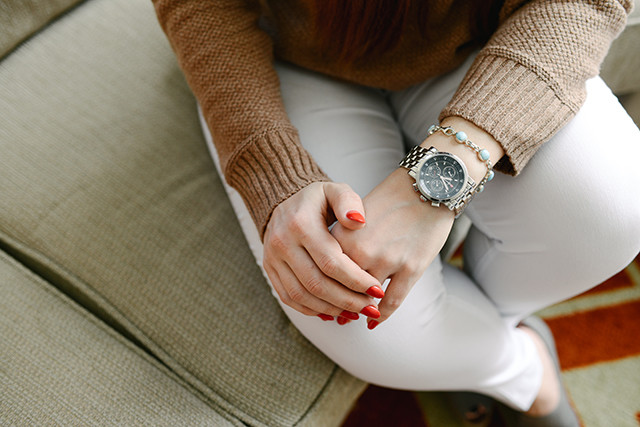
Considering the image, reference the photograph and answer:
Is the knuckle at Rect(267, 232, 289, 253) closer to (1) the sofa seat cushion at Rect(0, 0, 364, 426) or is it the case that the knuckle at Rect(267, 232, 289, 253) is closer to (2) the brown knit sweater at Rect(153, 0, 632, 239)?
(2) the brown knit sweater at Rect(153, 0, 632, 239)

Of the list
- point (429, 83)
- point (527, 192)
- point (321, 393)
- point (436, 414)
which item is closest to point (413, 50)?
point (429, 83)

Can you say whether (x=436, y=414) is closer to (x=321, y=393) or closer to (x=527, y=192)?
(x=321, y=393)

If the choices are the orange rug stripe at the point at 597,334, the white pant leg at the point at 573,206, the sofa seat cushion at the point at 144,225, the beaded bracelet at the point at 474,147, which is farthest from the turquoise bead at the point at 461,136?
the orange rug stripe at the point at 597,334

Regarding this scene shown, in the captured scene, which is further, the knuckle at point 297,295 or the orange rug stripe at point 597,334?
the orange rug stripe at point 597,334

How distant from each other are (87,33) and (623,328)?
1338 mm

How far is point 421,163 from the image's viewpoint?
0.55m

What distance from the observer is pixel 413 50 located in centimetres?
67

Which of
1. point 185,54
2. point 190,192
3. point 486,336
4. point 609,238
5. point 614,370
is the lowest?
point 614,370

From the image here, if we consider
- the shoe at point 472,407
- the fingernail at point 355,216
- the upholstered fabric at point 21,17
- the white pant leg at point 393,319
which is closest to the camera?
the fingernail at point 355,216

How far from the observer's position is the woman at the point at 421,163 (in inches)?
21.4

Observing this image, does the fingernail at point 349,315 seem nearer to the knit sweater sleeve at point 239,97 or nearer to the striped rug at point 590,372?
the knit sweater sleeve at point 239,97

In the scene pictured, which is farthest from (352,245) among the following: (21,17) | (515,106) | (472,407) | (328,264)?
(21,17)

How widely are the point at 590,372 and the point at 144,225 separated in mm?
1000

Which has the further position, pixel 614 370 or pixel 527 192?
pixel 614 370
